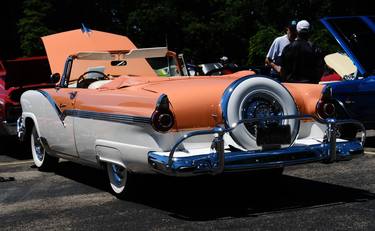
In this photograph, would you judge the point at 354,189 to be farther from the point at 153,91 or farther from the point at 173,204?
the point at 153,91

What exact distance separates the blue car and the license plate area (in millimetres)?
2784

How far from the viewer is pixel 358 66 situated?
321 inches

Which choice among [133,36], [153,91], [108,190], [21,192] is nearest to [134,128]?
[153,91]

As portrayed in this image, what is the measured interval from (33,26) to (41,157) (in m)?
31.3

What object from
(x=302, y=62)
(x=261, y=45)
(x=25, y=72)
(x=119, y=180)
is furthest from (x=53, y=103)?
(x=261, y=45)

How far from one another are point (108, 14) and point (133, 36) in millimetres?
4320

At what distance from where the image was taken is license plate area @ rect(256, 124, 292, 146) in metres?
5.23

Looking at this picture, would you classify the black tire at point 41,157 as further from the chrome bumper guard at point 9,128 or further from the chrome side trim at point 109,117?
the chrome side trim at point 109,117

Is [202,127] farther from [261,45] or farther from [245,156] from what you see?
[261,45]

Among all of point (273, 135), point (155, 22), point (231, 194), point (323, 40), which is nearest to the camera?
point (273, 135)

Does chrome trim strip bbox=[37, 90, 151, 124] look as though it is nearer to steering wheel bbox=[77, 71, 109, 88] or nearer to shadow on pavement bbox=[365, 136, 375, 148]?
steering wheel bbox=[77, 71, 109, 88]

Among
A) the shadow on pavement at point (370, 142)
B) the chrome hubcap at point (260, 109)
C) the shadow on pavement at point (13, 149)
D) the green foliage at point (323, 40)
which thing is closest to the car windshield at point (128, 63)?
the shadow on pavement at point (13, 149)

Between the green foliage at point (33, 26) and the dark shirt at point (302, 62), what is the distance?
28697mm

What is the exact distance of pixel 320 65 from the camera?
26.7 ft
